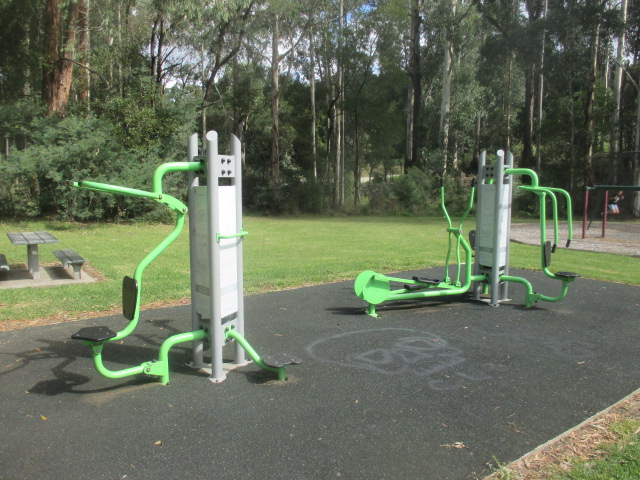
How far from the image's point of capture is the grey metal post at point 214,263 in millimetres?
3523

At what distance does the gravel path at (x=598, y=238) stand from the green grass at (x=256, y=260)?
103 centimetres

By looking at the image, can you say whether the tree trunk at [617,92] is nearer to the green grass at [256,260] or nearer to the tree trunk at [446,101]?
the tree trunk at [446,101]

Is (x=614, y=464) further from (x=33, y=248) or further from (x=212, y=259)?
(x=33, y=248)

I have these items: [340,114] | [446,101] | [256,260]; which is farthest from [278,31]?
[256,260]

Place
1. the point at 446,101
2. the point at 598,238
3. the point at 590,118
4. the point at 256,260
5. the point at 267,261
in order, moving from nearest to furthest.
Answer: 1. the point at 267,261
2. the point at 256,260
3. the point at 598,238
4. the point at 590,118
5. the point at 446,101

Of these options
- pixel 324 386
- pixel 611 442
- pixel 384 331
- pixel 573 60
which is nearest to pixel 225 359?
pixel 324 386

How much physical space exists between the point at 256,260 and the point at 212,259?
5.88 m

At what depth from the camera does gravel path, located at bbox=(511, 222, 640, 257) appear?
1171 cm

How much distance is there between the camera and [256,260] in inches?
372

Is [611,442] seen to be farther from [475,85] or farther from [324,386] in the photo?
[475,85]

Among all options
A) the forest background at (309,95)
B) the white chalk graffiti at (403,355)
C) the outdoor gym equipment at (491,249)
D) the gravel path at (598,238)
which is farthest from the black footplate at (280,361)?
the forest background at (309,95)

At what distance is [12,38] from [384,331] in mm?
22180

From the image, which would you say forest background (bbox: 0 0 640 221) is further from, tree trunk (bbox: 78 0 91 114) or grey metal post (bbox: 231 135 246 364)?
grey metal post (bbox: 231 135 246 364)

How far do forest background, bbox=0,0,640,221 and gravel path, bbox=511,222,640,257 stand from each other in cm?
441
